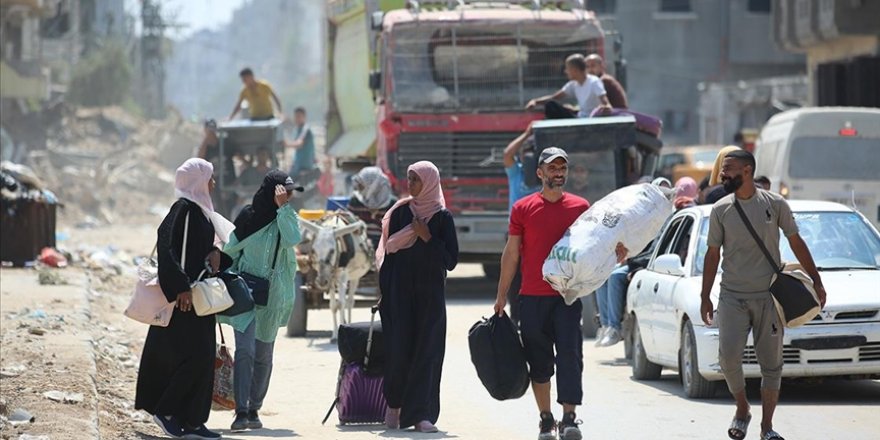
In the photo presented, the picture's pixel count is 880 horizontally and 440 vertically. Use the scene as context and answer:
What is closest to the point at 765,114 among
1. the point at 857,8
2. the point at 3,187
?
Answer: the point at 857,8

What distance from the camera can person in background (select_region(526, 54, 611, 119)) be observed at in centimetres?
1858

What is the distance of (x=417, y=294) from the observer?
10672 mm

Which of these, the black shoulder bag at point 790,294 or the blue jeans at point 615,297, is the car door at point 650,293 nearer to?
the blue jeans at point 615,297

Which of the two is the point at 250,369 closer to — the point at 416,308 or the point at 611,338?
the point at 416,308

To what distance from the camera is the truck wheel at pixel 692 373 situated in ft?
39.7

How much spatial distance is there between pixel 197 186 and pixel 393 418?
191 centimetres

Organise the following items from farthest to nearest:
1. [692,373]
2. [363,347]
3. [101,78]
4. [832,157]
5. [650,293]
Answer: [101,78] → [832,157] → [650,293] → [692,373] → [363,347]

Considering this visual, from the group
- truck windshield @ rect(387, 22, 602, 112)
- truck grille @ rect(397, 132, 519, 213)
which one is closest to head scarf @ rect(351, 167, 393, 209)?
truck grille @ rect(397, 132, 519, 213)

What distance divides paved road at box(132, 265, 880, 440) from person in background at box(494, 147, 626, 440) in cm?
64

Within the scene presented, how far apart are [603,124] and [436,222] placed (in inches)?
305

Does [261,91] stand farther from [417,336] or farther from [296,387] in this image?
[417,336]

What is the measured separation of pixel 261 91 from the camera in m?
27.6

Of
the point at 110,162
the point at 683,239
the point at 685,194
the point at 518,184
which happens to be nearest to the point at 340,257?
the point at 518,184

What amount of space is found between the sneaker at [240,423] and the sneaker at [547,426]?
1.96 meters
